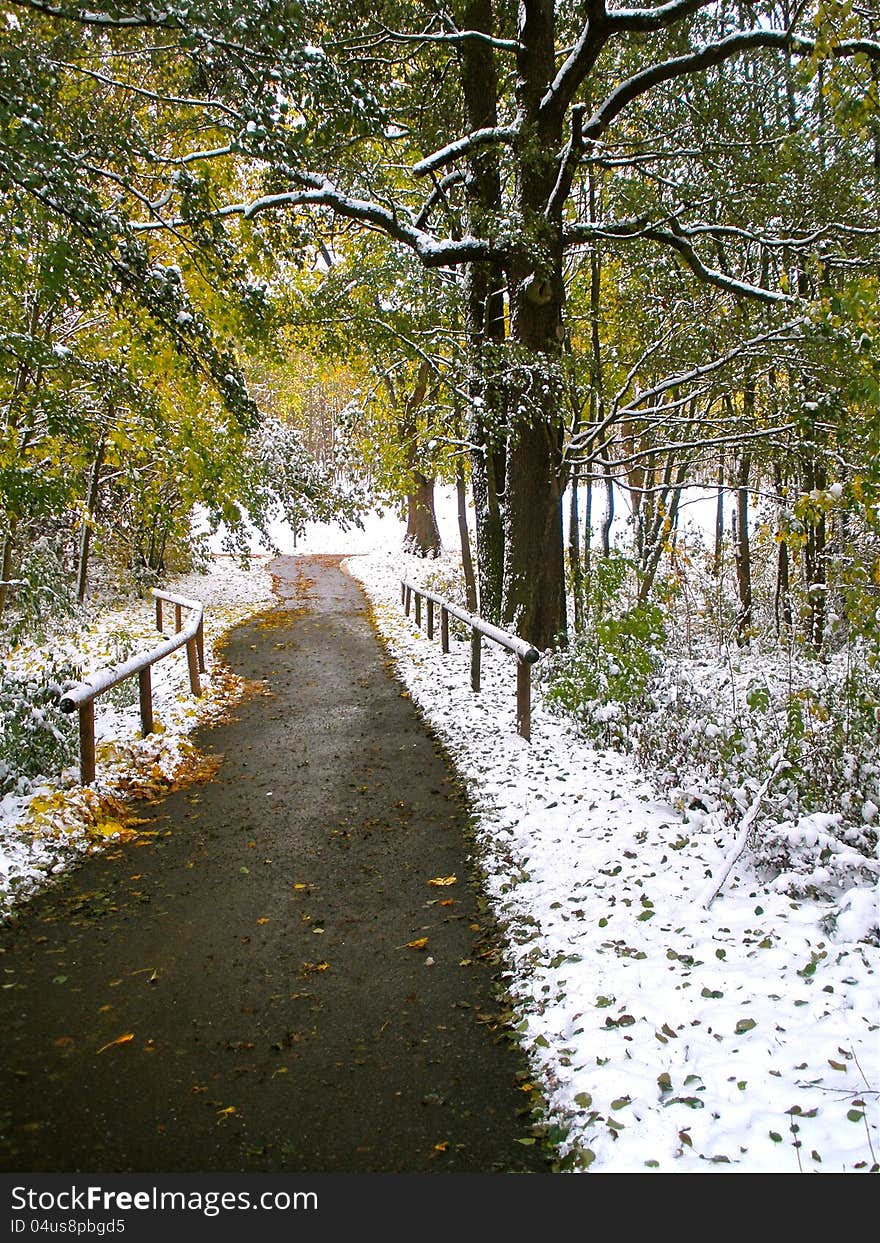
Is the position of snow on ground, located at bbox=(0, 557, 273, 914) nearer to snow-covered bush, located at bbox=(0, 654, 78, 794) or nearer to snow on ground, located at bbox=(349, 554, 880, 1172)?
snow-covered bush, located at bbox=(0, 654, 78, 794)

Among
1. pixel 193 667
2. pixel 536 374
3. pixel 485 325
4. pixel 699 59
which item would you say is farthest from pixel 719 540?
pixel 193 667

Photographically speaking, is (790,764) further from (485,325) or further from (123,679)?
(485,325)

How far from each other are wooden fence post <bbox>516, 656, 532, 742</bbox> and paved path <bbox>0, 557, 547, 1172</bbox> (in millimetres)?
939

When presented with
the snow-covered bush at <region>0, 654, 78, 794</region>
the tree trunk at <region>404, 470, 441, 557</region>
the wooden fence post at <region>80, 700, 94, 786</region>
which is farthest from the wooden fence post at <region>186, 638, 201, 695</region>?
the tree trunk at <region>404, 470, 441, 557</region>

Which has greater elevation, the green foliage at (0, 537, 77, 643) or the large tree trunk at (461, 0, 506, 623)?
the large tree trunk at (461, 0, 506, 623)

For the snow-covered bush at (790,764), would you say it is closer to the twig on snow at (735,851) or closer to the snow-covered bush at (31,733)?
the twig on snow at (735,851)

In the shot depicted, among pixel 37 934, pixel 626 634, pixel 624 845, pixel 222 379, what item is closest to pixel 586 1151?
pixel 624 845

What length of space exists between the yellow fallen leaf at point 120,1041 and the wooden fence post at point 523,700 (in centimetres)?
469

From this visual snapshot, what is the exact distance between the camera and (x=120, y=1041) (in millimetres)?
3801

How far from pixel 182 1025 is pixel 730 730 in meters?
4.36

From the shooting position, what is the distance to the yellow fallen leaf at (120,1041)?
12.3 ft

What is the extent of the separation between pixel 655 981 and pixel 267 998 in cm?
195

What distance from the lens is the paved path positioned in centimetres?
317

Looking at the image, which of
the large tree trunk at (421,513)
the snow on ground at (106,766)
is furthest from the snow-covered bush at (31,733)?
the large tree trunk at (421,513)
